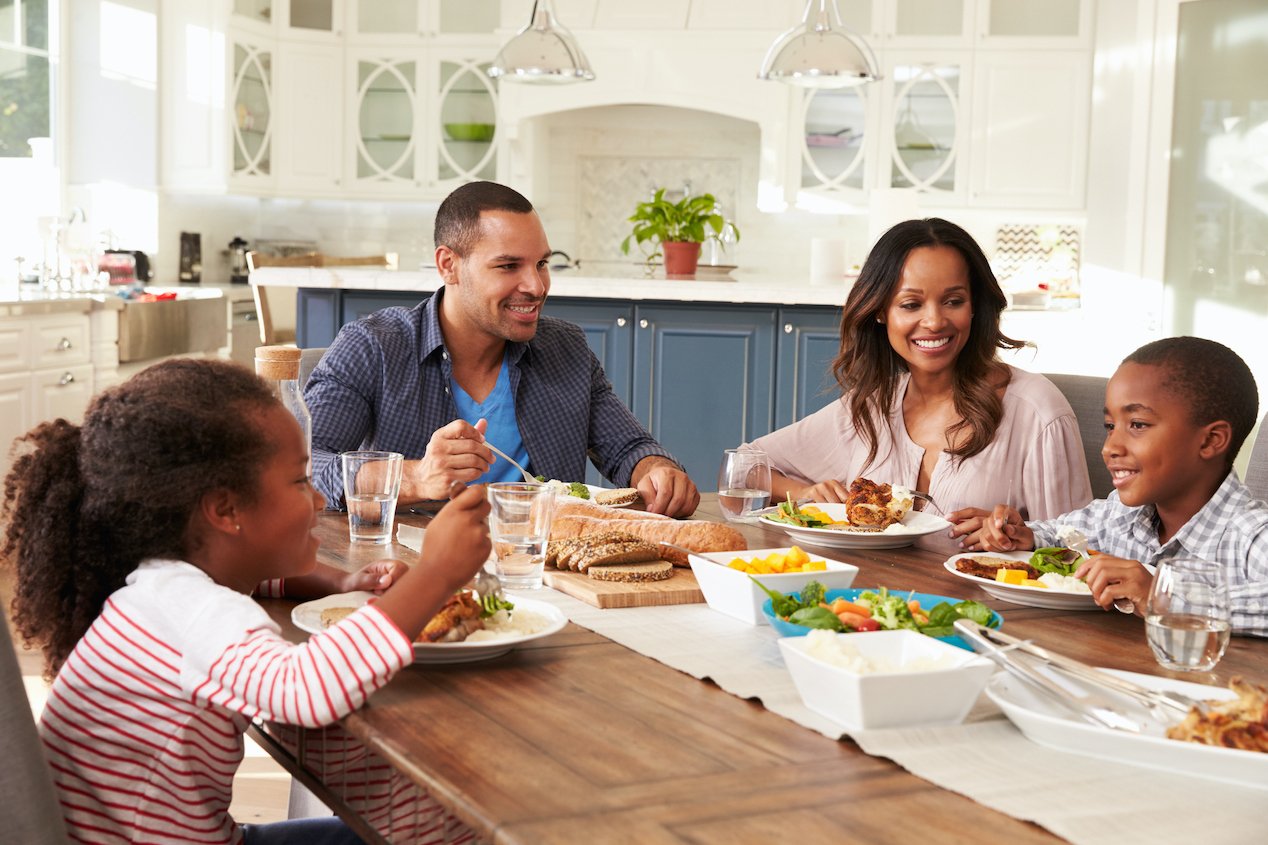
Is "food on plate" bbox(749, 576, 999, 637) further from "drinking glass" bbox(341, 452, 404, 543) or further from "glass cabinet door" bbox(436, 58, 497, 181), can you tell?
"glass cabinet door" bbox(436, 58, 497, 181)

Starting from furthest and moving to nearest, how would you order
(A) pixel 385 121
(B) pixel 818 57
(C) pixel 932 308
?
1. (A) pixel 385 121
2. (B) pixel 818 57
3. (C) pixel 932 308

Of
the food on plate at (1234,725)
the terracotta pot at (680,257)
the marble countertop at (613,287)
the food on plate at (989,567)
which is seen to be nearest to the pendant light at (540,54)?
the terracotta pot at (680,257)

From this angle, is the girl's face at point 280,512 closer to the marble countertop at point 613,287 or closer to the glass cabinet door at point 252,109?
the marble countertop at point 613,287

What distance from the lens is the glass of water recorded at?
1271 millimetres

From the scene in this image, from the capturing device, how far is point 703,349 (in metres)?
4.59

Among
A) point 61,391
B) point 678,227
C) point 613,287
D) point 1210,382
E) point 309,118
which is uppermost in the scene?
point 309,118

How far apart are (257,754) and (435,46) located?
5.21 metres

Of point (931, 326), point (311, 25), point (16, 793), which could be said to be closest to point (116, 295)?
point (311, 25)

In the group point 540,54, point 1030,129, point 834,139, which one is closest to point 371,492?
point 540,54

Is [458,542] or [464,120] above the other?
[464,120]

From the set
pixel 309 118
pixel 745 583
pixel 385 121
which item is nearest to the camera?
pixel 745 583

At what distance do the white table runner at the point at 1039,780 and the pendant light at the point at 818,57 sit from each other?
371cm

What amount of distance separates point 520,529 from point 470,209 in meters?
1.05

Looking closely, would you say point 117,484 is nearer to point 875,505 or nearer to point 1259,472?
point 875,505
